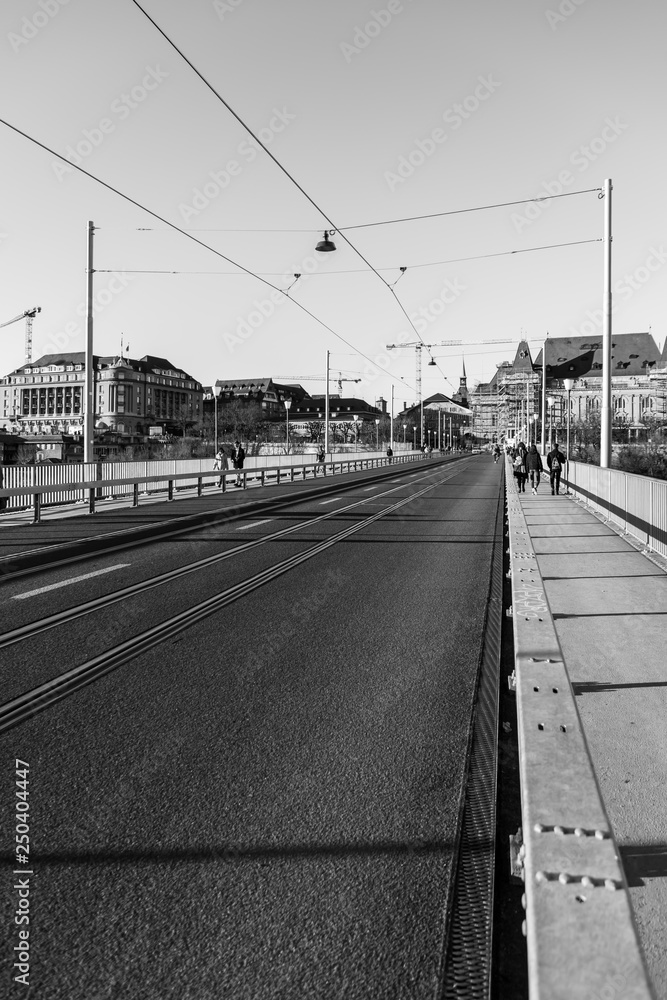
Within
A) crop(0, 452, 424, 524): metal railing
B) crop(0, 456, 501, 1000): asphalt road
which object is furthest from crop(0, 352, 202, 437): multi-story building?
crop(0, 456, 501, 1000): asphalt road

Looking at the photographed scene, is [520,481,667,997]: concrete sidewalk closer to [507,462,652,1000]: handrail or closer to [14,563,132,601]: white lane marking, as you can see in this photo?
[507,462,652,1000]: handrail

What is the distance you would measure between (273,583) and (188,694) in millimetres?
4246

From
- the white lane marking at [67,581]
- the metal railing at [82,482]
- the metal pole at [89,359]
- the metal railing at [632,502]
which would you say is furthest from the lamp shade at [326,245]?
the white lane marking at [67,581]

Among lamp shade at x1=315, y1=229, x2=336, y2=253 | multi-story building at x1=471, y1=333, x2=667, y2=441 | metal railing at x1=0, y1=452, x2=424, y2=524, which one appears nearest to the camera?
metal railing at x1=0, y1=452, x2=424, y2=524

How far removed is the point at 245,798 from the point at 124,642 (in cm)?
306

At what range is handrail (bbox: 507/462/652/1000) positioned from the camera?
175 centimetres

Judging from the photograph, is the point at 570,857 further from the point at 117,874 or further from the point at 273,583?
the point at 273,583

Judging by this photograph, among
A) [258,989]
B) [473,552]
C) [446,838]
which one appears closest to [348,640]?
[446,838]

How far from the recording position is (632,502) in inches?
553

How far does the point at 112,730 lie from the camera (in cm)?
421

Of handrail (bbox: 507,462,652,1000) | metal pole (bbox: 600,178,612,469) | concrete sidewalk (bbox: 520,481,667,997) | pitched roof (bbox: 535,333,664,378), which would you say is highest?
pitched roof (bbox: 535,333,664,378)

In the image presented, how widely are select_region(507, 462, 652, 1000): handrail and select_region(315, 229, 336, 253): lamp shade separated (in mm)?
22384

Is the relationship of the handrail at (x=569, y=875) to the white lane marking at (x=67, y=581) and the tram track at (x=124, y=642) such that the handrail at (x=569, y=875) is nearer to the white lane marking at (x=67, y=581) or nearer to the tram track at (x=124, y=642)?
the tram track at (x=124, y=642)

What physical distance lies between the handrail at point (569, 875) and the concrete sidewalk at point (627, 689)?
47cm
